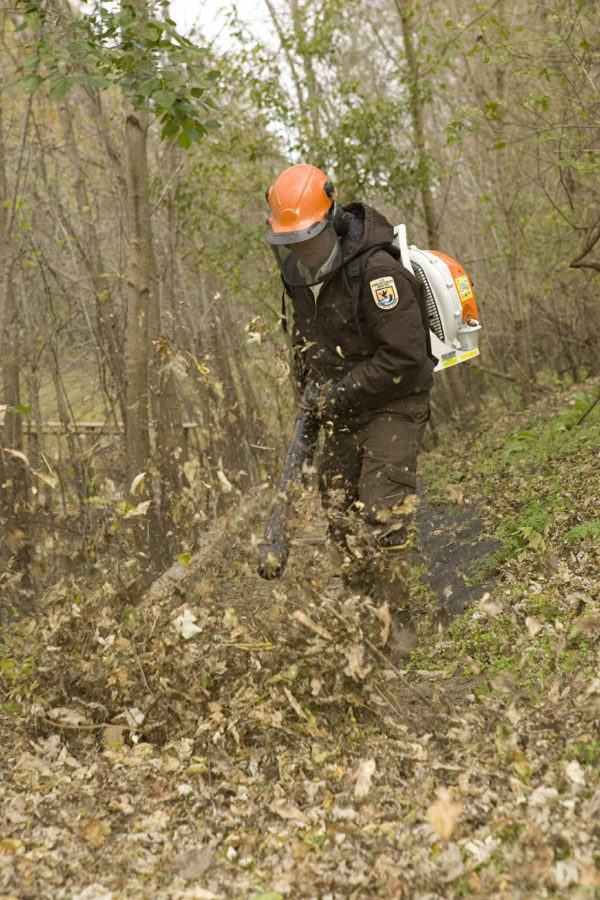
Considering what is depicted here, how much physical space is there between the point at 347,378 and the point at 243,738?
172cm

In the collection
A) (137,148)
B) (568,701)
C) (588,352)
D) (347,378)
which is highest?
(137,148)

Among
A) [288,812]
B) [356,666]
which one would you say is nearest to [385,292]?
[356,666]

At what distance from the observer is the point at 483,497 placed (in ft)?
21.1

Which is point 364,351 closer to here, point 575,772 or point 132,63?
point 132,63

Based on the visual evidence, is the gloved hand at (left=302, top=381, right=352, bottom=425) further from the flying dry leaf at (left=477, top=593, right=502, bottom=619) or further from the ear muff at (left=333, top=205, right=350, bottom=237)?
the flying dry leaf at (left=477, top=593, right=502, bottom=619)

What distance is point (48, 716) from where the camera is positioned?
3.62 metres

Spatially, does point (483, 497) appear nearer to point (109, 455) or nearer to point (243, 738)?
point (109, 455)

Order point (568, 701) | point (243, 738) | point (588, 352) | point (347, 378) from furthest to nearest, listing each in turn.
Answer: point (588, 352) → point (347, 378) → point (243, 738) → point (568, 701)

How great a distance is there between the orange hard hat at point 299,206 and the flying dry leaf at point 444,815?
8.08ft

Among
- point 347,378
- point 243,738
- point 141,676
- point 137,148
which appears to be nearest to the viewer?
point 243,738

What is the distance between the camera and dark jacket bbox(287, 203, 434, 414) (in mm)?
4055

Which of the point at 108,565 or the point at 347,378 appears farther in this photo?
the point at 108,565

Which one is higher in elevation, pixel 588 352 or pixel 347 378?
pixel 347 378

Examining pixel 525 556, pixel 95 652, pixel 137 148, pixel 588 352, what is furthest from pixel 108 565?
pixel 588 352
